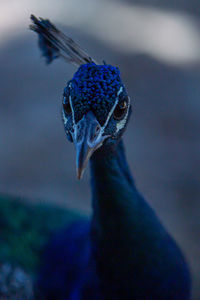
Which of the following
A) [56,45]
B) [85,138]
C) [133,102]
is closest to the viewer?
[85,138]

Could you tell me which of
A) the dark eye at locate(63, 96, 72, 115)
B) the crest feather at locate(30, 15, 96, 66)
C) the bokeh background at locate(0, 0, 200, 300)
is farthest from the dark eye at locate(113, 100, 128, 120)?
the bokeh background at locate(0, 0, 200, 300)

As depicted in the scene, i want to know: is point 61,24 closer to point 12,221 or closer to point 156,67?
point 156,67

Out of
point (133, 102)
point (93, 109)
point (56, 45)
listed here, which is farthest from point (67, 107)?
point (133, 102)

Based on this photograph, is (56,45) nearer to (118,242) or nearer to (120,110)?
(120,110)

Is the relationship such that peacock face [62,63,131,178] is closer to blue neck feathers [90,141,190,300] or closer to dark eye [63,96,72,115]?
dark eye [63,96,72,115]

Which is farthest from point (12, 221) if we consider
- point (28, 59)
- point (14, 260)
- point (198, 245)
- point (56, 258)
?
point (28, 59)
